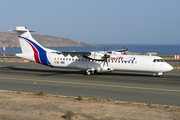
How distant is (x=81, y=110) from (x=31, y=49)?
2292cm

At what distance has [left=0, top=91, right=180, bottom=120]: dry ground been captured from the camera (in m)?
12.1

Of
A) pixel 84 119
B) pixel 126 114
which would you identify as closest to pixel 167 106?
pixel 126 114

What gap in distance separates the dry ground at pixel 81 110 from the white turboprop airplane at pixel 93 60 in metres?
14.6

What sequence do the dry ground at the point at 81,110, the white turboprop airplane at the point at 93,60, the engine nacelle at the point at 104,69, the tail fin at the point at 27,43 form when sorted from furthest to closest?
the tail fin at the point at 27,43
the engine nacelle at the point at 104,69
the white turboprop airplane at the point at 93,60
the dry ground at the point at 81,110

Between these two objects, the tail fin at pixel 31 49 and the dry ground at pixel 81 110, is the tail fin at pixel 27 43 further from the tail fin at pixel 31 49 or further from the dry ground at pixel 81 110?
the dry ground at pixel 81 110

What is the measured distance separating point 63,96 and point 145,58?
15.7 m

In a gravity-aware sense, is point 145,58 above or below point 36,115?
above

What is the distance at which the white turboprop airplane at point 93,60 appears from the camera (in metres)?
29.8

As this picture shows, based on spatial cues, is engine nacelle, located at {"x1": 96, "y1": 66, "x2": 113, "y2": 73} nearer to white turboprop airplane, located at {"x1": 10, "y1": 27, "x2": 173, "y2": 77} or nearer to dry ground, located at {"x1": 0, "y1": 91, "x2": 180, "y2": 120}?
white turboprop airplane, located at {"x1": 10, "y1": 27, "x2": 173, "y2": 77}

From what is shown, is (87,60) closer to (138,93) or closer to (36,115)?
(138,93)

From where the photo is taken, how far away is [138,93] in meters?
19.6

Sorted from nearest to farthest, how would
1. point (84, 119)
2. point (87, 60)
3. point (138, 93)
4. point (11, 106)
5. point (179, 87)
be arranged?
point (84, 119)
point (11, 106)
point (138, 93)
point (179, 87)
point (87, 60)

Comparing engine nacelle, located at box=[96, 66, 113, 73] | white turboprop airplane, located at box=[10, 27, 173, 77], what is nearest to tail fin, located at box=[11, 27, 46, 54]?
white turboprop airplane, located at box=[10, 27, 173, 77]

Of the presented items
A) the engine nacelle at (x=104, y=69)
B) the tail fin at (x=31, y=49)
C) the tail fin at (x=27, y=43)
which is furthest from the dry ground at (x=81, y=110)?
the tail fin at (x=27, y=43)
